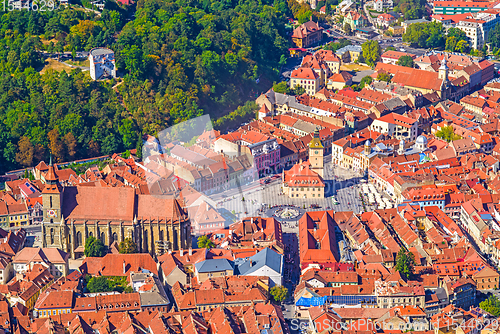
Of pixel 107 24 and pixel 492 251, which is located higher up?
pixel 107 24

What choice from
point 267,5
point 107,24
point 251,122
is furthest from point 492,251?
point 267,5

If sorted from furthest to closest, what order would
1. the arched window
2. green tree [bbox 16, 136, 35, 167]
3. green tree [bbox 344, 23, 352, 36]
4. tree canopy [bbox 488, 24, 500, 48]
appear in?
green tree [bbox 344, 23, 352, 36], tree canopy [bbox 488, 24, 500, 48], green tree [bbox 16, 136, 35, 167], the arched window

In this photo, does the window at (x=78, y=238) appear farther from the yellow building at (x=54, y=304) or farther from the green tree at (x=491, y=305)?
the green tree at (x=491, y=305)

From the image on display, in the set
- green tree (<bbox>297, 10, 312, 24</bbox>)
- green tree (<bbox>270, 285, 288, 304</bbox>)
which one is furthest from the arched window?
green tree (<bbox>297, 10, 312, 24</bbox>)

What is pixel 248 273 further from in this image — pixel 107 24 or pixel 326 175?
pixel 107 24

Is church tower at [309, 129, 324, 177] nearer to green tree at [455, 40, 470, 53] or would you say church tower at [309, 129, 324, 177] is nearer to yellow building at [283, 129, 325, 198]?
yellow building at [283, 129, 325, 198]

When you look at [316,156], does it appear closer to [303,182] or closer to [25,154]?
[303,182]
